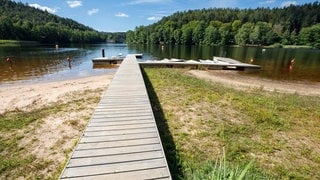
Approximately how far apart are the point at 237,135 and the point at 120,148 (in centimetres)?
377

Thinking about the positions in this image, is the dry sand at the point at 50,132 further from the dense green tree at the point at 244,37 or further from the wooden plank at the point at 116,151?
the dense green tree at the point at 244,37

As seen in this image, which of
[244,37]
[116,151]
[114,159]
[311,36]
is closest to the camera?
[114,159]

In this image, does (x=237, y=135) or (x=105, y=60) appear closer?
(x=237, y=135)

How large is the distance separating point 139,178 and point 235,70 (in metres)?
21.1

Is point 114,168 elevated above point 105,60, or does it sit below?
below

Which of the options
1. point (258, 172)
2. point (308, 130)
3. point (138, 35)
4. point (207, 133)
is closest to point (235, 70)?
point (308, 130)

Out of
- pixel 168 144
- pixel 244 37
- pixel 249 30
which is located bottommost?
pixel 168 144

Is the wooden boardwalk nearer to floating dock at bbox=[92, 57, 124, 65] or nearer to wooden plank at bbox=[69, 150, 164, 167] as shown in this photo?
wooden plank at bbox=[69, 150, 164, 167]

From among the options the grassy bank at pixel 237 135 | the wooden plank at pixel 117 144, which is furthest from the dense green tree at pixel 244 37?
the wooden plank at pixel 117 144

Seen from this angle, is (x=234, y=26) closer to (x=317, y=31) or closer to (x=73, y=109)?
(x=317, y=31)

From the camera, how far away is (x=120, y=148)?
13.6 feet

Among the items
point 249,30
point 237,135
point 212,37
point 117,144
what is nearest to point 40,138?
point 117,144

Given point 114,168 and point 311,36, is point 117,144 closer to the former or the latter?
point 114,168

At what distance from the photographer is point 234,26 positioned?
319 ft
